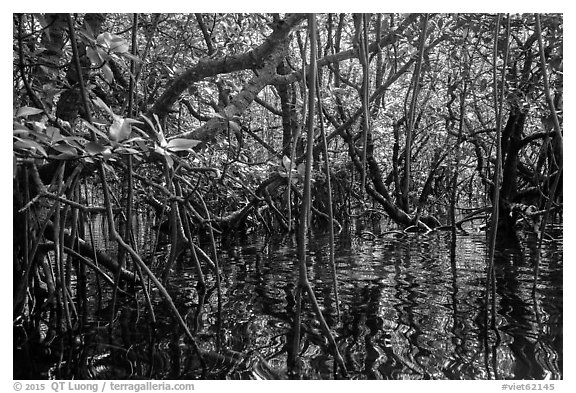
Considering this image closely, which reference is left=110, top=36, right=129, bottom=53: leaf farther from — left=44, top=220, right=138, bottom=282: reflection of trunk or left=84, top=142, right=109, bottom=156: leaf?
left=44, top=220, right=138, bottom=282: reflection of trunk

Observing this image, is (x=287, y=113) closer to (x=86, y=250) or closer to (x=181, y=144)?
(x=86, y=250)

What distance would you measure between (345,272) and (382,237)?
2549mm

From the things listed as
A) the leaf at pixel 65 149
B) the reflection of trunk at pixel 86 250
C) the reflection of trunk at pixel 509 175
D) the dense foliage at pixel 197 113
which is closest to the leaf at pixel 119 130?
the dense foliage at pixel 197 113

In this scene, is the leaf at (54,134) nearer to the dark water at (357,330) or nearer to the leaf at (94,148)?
the leaf at (94,148)

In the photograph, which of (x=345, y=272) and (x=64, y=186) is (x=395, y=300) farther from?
(x=64, y=186)

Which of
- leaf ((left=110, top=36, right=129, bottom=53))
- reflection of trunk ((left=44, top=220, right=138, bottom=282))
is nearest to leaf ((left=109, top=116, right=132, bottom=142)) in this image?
leaf ((left=110, top=36, right=129, bottom=53))

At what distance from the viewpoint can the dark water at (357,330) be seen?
221 centimetres

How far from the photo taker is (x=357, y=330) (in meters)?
2.66

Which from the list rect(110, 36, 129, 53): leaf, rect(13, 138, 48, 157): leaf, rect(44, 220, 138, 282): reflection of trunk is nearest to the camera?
rect(13, 138, 48, 157): leaf

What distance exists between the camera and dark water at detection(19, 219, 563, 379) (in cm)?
221

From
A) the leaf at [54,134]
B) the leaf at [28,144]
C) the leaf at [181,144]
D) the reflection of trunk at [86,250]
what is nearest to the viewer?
the leaf at [28,144]

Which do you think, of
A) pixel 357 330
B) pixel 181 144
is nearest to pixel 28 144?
pixel 181 144
